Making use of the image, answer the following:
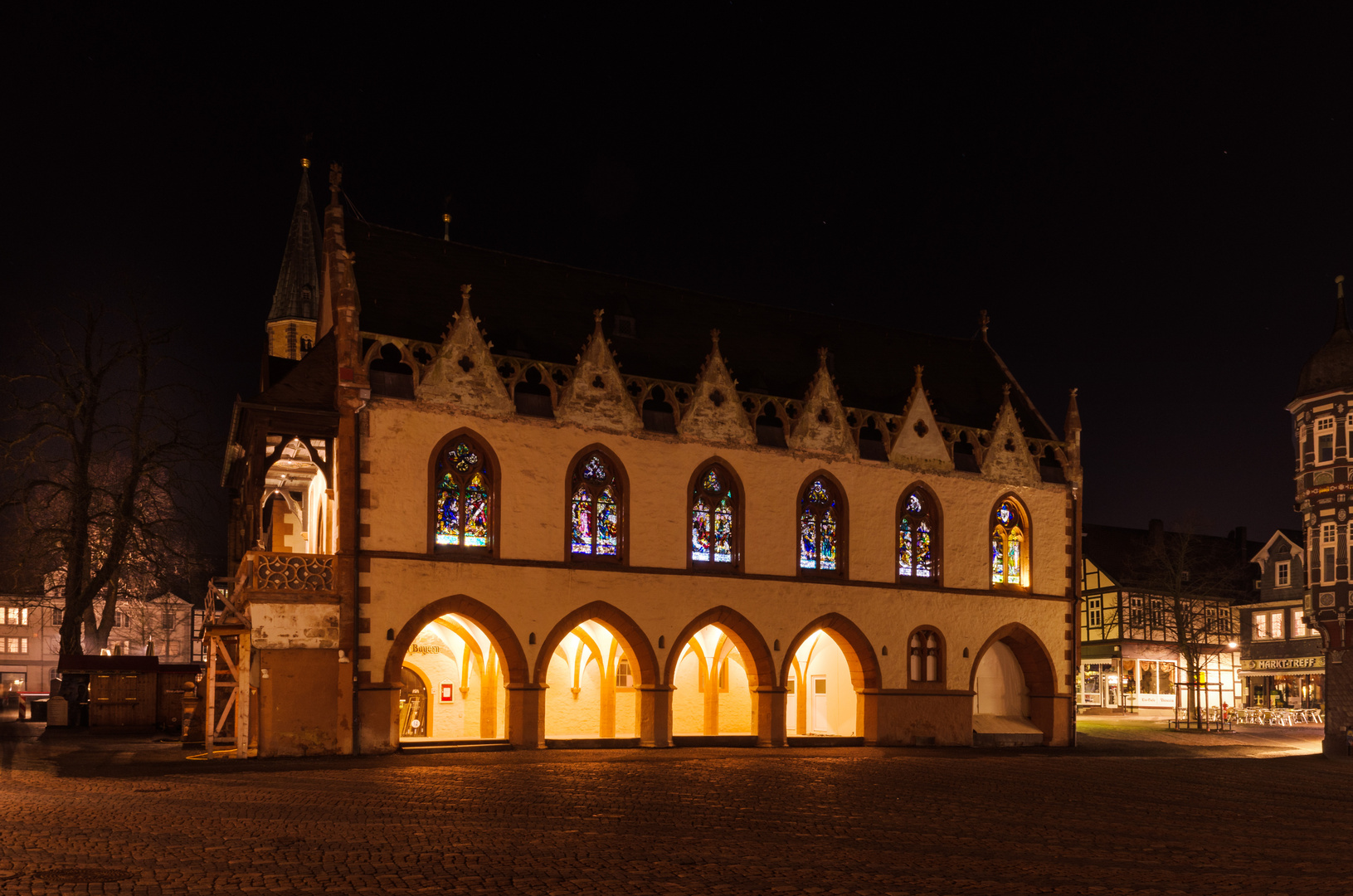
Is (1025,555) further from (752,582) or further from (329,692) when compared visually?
(329,692)

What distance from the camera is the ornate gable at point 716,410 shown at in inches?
1219

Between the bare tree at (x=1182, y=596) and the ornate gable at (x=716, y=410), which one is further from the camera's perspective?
the bare tree at (x=1182, y=596)

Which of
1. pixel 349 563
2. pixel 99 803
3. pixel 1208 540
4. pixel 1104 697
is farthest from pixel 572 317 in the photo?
pixel 1208 540

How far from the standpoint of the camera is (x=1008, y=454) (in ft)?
116

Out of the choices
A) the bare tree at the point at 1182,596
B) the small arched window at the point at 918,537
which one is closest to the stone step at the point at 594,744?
the small arched window at the point at 918,537

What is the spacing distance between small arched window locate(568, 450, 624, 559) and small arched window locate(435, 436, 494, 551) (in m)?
2.05

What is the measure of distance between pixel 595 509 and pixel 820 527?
6260 millimetres

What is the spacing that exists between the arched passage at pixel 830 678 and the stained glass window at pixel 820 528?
1.40 meters

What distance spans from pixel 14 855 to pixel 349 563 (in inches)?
566

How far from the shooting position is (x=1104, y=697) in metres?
66.6

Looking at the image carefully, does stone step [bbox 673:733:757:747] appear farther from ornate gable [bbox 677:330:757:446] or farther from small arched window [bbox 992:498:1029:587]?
small arched window [bbox 992:498:1029:587]

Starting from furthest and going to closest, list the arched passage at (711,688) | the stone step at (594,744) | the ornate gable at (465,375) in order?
1. the arched passage at (711,688)
2. the stone step at (594,744)
3. the ornate gable at (465,375)

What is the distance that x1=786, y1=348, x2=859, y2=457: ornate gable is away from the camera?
3238cm

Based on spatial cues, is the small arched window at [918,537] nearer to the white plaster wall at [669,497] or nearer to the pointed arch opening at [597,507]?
the white plaster wall at [669,497]
